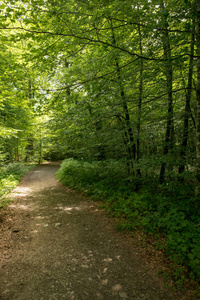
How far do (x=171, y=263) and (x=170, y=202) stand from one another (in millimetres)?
1580

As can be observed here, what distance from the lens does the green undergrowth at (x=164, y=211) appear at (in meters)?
3.03

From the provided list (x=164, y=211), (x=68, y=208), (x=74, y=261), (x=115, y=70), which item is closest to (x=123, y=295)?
(x=74, y=261)

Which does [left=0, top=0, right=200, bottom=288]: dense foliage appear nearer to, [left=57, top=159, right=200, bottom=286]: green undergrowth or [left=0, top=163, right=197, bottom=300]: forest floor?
[left=57, top=159, right=200, bottom=286]: green undergrowth

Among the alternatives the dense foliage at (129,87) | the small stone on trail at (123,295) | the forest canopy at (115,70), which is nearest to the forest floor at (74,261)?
the small stone on trail at (123,295)

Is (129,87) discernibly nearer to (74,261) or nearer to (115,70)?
(115,70)

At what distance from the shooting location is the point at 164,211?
4289 millimetres

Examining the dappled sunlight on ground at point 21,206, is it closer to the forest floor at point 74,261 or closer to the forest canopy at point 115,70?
the forest floor at point 74,261

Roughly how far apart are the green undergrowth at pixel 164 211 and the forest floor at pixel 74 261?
353mm

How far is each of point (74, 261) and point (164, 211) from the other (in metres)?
2.59

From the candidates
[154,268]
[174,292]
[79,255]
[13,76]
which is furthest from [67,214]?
[13,76]

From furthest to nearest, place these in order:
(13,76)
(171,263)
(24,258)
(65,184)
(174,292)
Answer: (65,184), (13,76), (24,258), (171,263), (174,292)

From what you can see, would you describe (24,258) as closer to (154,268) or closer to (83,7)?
(154,268)

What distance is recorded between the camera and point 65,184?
32.7 feet

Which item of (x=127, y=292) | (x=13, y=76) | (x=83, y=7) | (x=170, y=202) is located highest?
(x=83, y=7)
